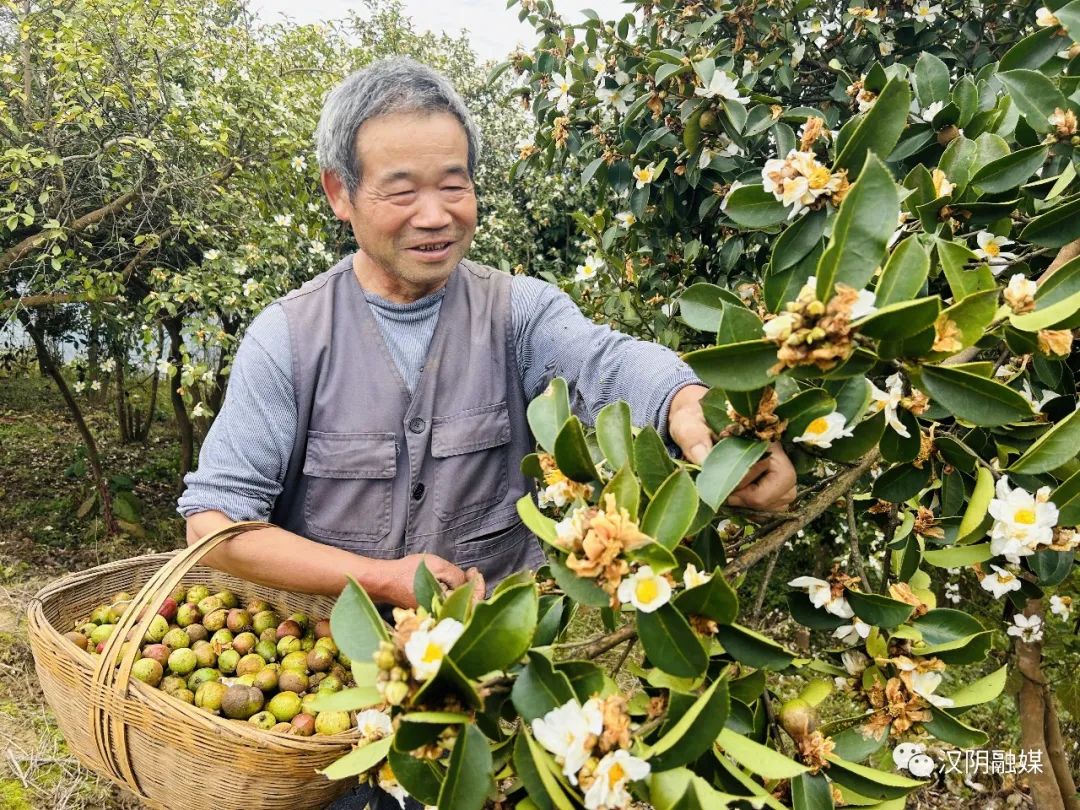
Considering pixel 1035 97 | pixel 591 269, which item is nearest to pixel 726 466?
pixel 1035 97

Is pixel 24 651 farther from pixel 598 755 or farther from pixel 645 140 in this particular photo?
pixel 598 755

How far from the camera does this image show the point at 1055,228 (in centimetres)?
85

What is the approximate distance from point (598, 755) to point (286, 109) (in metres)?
4.12

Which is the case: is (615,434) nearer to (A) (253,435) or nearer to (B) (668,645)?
(B) (668,645)

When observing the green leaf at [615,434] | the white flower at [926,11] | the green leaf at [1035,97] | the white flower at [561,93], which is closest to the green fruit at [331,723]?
the green leaf at [615,434]

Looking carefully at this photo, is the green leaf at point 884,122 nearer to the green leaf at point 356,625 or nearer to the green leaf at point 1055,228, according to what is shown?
the green leaf at point 1055,228

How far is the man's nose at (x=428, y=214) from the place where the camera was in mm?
1602

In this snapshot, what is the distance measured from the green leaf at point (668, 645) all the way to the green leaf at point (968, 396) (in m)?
0.31

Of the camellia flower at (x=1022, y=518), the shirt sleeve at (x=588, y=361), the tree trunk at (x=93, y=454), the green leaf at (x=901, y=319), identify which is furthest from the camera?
the tree trunk at (x=93, y=454)

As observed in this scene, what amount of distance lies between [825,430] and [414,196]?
1130mm

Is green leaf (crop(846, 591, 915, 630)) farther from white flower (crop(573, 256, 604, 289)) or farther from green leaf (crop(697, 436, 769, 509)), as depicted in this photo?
white flower (crop(573, 256, 604, 289))

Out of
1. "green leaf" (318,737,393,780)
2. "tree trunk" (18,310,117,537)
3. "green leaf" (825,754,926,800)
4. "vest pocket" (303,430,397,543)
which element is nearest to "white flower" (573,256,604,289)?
"vest pocket" (303,430,397,543)

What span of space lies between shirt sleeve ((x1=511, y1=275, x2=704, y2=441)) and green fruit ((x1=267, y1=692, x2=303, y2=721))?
2.82ft

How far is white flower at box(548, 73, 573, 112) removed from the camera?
2.27m
